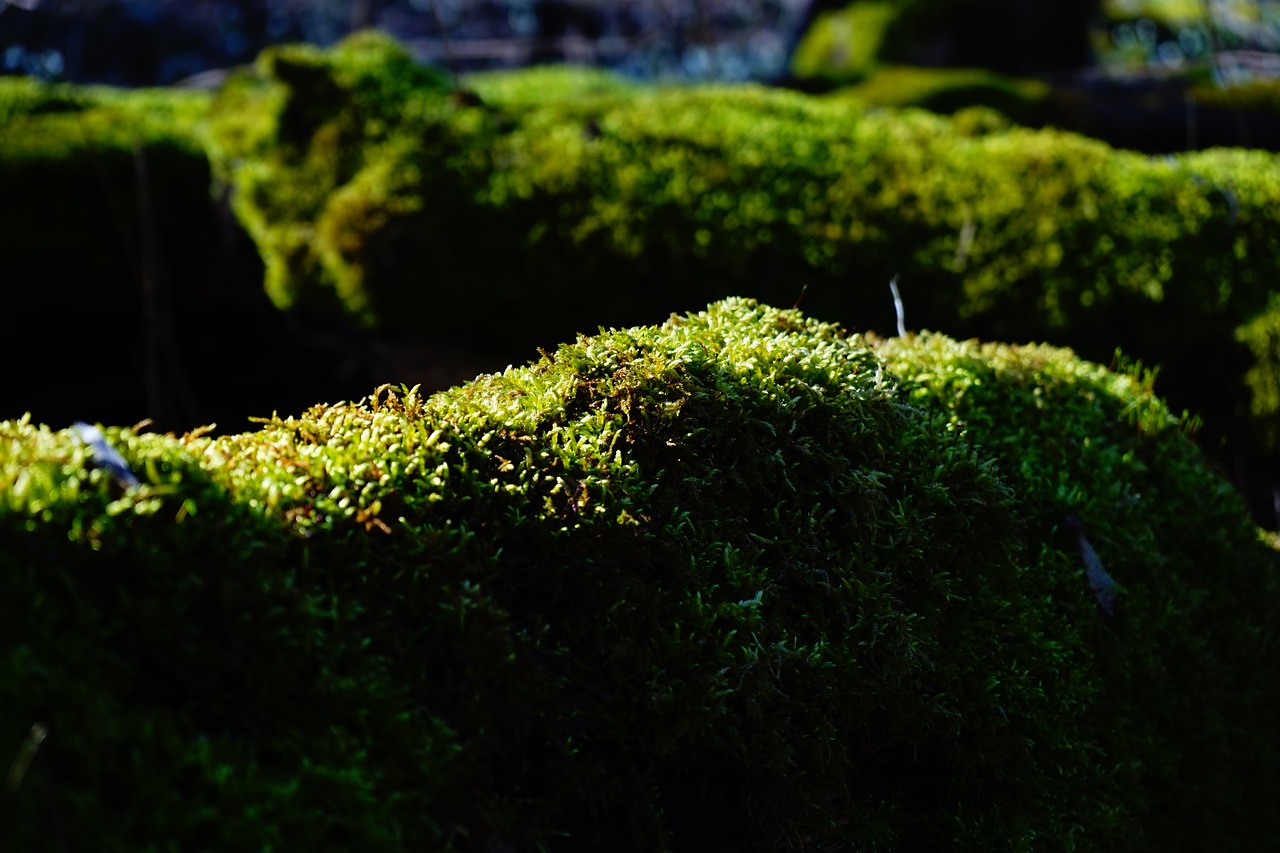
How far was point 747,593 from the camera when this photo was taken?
1.95 metres

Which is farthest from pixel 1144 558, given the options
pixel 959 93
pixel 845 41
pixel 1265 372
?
pixel 845 41

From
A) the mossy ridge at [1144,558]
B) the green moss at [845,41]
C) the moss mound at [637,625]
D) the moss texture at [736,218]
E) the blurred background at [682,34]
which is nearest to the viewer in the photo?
the moss mound at [637,625]

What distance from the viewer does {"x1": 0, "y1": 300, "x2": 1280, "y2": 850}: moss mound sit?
1.38 meters

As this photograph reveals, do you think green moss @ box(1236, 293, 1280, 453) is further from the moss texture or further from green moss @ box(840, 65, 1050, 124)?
green moss @ box(840, 65, 1050, 124)

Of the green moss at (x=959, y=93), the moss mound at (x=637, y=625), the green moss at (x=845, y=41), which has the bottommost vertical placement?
the moss mound at (x=637, y=625)

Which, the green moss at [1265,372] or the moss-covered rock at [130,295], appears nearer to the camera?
the green moss at [1265,372]

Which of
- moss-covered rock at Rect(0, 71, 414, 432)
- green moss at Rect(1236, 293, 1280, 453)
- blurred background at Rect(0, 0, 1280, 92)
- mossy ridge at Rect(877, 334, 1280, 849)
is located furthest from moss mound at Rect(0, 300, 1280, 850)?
moss-covered rock at Rect(0, 71, 414, 432)

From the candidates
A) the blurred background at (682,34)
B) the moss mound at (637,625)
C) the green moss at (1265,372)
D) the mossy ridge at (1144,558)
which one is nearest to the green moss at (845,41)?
the blurred background at (682,34)

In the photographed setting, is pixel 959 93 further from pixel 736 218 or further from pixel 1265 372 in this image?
pixel 1265 372

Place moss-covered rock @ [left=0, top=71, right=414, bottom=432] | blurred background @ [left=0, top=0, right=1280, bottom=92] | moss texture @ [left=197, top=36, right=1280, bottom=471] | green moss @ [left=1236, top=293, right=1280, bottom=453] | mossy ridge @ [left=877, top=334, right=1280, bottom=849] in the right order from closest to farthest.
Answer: mossy ridge @ [left=877, top=334, right=1280, bottom=849], green moss @ [left=1236, top=293, right=1280, bottom=453], moss texture @ [left=197, top=36, right=1280, bottom=471], moss-covered rock @ [left=0, top=71, right=414, bottom=432], blurred background @ [left=0, top=0, right=1280, bottom=92]

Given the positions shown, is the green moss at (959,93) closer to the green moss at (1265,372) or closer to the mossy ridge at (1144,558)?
the green moss at (1265,372)

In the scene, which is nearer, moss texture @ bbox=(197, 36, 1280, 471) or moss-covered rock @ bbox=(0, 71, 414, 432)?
moss texture @ bbox=(197, 36, 1280, 471)

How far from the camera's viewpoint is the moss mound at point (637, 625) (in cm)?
138

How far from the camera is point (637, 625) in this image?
1820 mm
